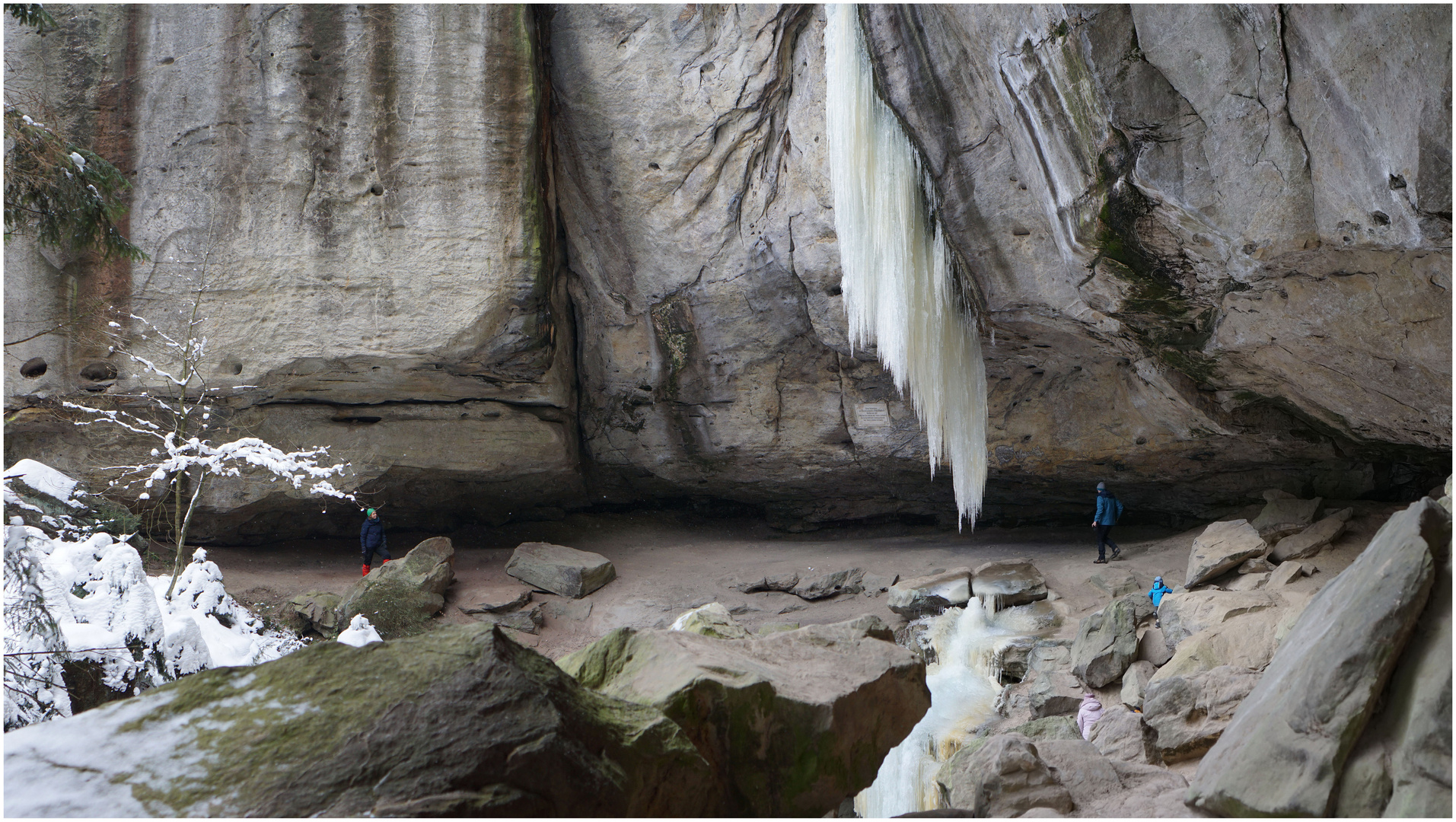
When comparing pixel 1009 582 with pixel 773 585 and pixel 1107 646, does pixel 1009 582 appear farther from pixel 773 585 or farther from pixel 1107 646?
pixel 773 585

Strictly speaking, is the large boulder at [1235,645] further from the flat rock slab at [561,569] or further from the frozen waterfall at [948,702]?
the flat rock slab at [561,569]

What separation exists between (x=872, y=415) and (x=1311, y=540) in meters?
5.22

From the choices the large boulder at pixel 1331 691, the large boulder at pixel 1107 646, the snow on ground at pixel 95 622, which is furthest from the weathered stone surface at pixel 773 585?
the large boulder at pixel 1331 691

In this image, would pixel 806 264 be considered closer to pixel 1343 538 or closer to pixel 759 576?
pixel 759 576

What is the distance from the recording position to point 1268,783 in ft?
11.6

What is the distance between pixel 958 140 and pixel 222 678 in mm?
7198

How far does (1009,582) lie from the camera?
399 inches

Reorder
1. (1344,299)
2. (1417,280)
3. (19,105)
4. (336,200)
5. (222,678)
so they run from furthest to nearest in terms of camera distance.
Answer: (336,200)
(19,105)
(1344,299)
(1417,280)
(222,678)

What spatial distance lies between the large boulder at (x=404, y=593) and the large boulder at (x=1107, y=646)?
23.2 ft

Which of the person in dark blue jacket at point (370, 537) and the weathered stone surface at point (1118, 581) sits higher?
the person in dark blue jacket at point (370, 537)

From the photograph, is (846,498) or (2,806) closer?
(2,806)

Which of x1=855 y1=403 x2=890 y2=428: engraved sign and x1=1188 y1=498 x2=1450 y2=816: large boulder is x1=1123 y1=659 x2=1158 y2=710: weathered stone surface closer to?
x1=1188 y1=498 x2=1450 y2=816: large boulder

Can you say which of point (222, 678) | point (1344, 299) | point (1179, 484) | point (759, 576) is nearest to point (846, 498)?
point (759, 576)

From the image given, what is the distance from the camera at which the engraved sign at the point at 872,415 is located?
38.9 ft
